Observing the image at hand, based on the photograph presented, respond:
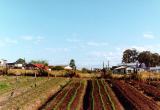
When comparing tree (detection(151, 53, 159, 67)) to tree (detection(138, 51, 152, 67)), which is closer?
tree (detection(138, 51, 152, 67))

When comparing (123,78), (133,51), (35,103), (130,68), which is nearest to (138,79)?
(123,78)

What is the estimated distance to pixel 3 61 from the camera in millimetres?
107250

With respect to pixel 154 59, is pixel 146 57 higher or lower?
higher

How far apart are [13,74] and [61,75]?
7.54 metres

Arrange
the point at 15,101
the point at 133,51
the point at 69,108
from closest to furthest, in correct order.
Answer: the point at 69,108, the point at 15,101, the point at 133,51

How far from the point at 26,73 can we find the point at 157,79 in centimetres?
1989

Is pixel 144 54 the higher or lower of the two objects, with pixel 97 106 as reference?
higher

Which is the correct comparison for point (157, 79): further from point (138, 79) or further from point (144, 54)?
point (144, 54)

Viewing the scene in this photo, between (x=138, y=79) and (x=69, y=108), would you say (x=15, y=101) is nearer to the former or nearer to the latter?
(x=69, y=108)

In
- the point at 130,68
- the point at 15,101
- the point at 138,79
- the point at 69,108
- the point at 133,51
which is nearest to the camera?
the point at 69,108

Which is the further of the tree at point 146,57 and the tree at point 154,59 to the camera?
the tree at point 154,59

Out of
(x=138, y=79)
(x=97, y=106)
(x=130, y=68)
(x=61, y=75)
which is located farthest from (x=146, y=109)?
(x=130, y=68)

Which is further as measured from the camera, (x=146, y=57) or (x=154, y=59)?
(x=154, y=59)

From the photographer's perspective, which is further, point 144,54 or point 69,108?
point 144,54
